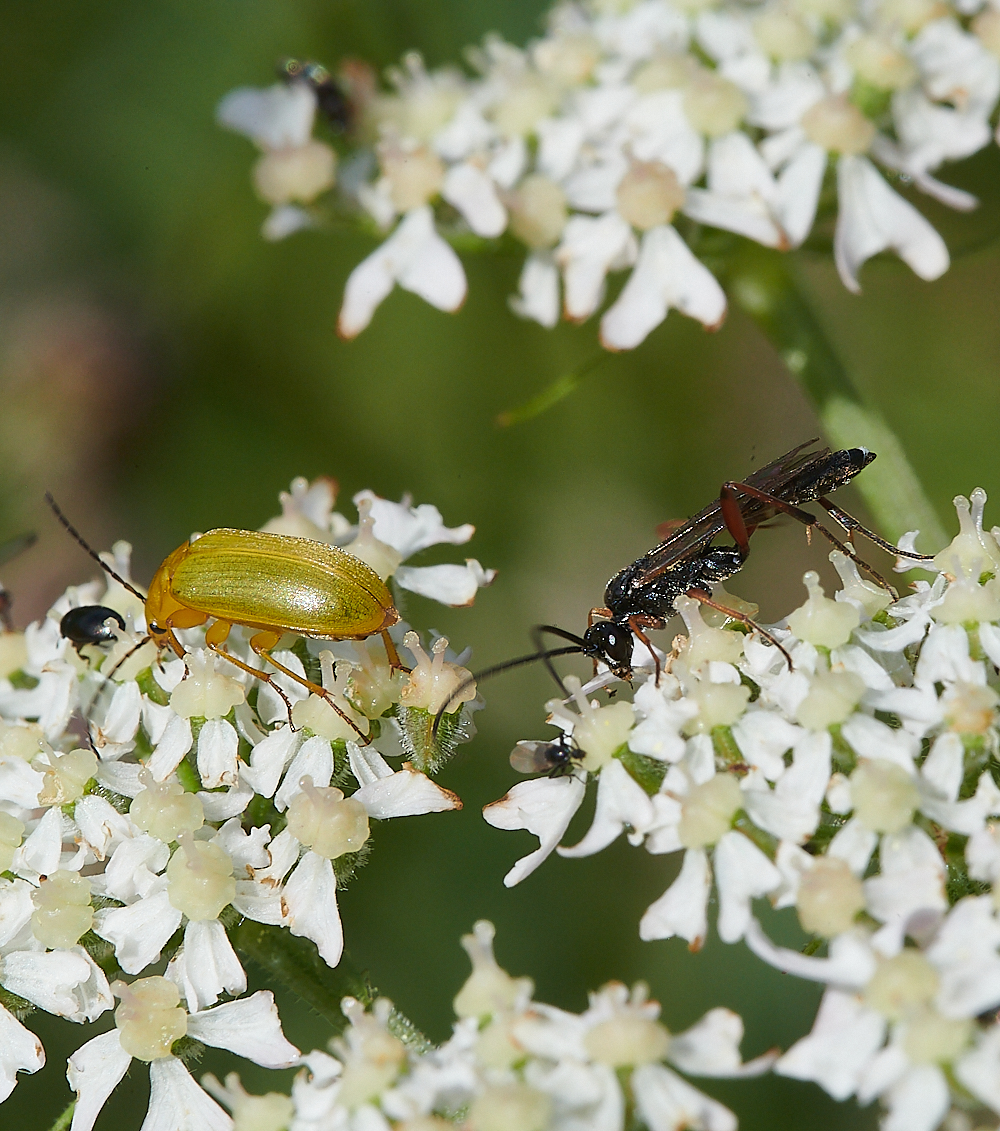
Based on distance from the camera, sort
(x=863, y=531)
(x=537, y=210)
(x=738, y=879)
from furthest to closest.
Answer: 1. (x=537, y=210)
2. (x=863, y=531)
3. (x=738, y=879)

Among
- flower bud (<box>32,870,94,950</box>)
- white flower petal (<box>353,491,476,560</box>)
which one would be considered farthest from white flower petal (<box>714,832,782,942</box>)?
flower bud (<box>32,870,94,950</box>)

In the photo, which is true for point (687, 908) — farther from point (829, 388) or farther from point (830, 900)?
point (829, 388)

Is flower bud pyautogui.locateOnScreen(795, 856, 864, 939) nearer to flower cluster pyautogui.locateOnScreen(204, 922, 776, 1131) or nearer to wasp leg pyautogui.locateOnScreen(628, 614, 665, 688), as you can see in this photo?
flower cluster pyautogui.locateOnScreen(204, 922, 776, 1131)

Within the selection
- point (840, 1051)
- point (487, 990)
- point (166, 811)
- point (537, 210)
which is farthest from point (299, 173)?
point (840, 1051)

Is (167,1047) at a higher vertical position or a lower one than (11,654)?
lower

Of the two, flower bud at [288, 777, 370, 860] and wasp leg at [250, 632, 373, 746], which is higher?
wasp leg at [250, 632, 373, 746]

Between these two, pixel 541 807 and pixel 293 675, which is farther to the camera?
pixel 293 675

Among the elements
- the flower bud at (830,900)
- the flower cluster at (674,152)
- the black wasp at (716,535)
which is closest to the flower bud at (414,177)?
the flower cluster at (674,152)
